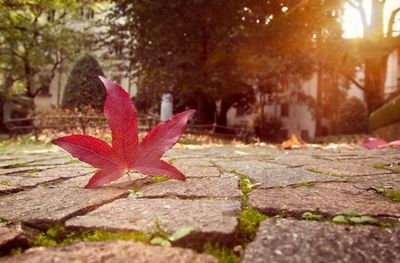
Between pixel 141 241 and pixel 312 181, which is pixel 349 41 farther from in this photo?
pixel 141 241

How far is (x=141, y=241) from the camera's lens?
3.44 feet

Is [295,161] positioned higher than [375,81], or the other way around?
[375,81]

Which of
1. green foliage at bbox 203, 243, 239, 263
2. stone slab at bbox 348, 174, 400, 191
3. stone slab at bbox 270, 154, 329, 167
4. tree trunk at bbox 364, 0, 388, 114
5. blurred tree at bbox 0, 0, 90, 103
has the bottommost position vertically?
green foliage at bbox 203, 243, 239, 263

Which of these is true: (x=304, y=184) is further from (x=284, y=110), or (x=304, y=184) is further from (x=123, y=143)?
(x=284, y=110)

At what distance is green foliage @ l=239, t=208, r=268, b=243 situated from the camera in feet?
3.67

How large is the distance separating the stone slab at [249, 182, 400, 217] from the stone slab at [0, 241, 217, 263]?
51 cm

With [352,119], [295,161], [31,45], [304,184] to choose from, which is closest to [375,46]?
[352,119]

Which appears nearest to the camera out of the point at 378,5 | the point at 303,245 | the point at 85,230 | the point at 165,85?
the point at 303,245

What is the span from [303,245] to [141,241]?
1.41 feet

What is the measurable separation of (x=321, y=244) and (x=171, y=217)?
1.58 feet

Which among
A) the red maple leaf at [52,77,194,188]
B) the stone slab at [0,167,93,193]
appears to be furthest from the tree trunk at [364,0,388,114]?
the red maple leaf at [52,77,194,188]

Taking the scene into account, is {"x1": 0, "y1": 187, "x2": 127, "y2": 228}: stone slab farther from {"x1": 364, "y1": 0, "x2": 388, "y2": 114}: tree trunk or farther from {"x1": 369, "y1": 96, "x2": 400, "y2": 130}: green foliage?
{"x1": 364, "y1": 0, "x2": 388, "y2": 114}: tree trunk

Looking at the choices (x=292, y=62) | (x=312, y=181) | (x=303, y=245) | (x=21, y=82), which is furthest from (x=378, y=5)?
(x=21, y=82)

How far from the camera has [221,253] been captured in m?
1.00
